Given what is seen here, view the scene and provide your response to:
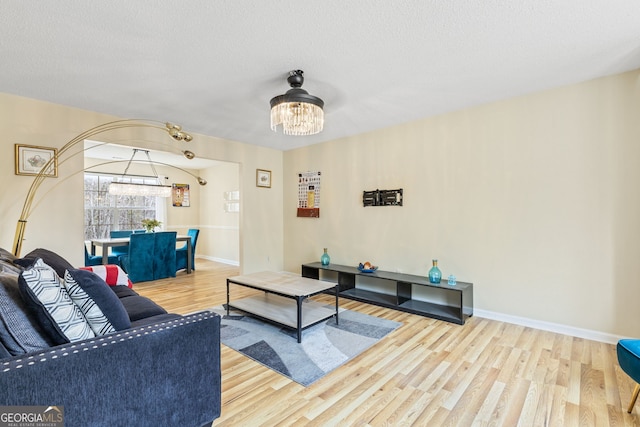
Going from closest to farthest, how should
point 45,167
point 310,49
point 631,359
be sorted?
point 631,359 < point 310,49 < point 45,167

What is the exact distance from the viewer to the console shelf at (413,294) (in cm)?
313

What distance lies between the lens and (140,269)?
193 inches

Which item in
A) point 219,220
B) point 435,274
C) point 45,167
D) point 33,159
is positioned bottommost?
point 435,274

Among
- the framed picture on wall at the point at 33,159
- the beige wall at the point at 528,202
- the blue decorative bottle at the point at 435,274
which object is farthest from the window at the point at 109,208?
the blue decorative bottle at the point at 435,274

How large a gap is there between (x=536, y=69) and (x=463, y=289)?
2065mm

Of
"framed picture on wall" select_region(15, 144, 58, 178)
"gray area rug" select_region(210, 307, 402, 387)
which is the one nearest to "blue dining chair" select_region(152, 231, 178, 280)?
"framed picture on wall" select_region(15, 144, 58, 178)

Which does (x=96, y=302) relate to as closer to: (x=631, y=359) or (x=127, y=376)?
(x=127, y=376)

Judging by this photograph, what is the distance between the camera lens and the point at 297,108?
7.67ft

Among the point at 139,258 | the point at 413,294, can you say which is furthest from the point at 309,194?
the point at 139,258

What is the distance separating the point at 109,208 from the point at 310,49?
6.36 m

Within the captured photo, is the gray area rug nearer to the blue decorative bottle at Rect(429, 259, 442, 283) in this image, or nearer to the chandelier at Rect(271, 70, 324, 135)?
the blue decorative bottle at Rect(429, 259, 442, 283)

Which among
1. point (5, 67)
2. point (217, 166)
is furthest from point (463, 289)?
point (217, 166)

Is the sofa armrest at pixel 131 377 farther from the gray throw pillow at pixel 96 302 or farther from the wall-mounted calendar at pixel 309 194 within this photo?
the wall-mounted calendar at pixel 309 194

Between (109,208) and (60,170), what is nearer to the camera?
(60,170)
